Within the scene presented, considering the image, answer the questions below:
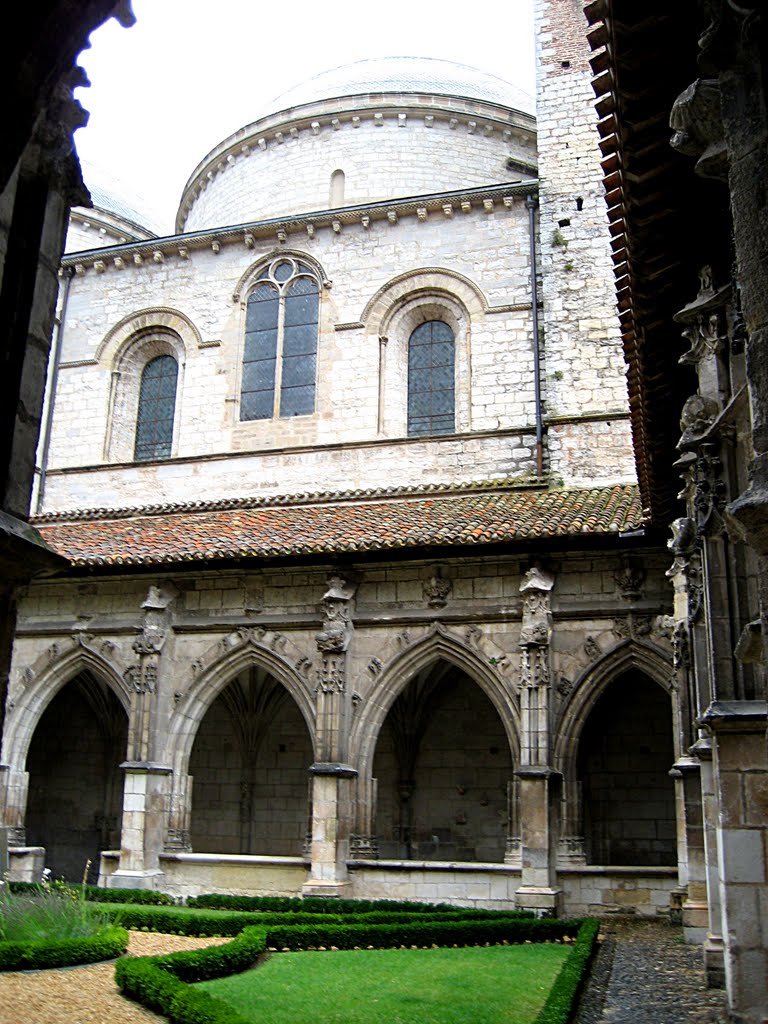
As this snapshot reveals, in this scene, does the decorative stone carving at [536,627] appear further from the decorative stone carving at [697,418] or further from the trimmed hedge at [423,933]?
the decorative stone carving at [697,418]

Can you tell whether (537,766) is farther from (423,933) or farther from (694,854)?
(694,854)

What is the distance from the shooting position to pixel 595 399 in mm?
18531

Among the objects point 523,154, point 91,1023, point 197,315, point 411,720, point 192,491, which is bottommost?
point 91,1023

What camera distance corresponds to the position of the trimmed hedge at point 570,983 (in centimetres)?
735

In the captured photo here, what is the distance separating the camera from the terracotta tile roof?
15.4 metres

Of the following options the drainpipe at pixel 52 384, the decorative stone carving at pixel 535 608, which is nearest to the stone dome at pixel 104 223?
the drainpipe at pixel 52 384

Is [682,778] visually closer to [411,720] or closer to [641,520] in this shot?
[641,520]

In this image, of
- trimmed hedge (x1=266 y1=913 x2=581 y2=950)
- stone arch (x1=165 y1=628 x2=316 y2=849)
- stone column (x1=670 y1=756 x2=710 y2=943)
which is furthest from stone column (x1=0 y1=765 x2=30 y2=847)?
stone column (x1=670 y1=756 x2=710 y2=943)

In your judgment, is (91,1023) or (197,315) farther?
(197,315)

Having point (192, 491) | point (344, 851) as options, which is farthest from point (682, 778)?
point (192, 491)

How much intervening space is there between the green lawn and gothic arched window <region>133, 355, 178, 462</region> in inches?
504

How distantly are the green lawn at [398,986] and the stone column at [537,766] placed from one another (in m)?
2.55

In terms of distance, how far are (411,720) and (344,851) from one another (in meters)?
3.74

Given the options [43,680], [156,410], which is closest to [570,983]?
[43,680]
